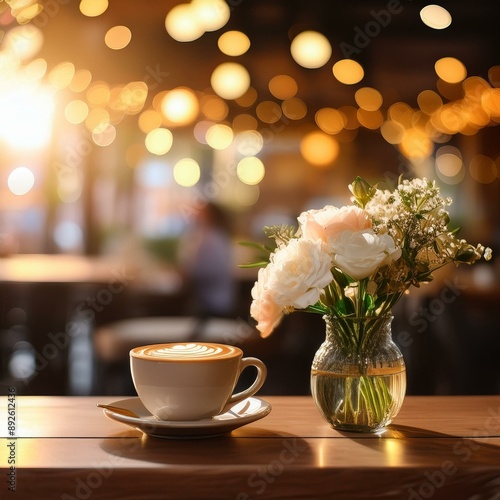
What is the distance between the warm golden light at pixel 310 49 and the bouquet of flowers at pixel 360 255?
273cm

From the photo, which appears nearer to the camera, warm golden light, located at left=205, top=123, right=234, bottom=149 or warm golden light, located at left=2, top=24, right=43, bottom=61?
warm golden light, located at left=2, top=24, right=43, bottom=61

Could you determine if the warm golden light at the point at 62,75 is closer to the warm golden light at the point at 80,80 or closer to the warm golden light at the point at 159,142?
the warm golden light at the point at 80,80

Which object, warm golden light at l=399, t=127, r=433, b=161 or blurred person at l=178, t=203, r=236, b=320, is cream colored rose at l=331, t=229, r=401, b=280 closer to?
blurred person at l=178, t=203, r=236, b=320

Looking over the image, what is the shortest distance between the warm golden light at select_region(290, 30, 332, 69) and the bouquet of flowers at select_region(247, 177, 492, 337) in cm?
273

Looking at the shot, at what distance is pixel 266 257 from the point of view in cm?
120

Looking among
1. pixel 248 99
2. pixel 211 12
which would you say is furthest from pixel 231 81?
pixel 211 12

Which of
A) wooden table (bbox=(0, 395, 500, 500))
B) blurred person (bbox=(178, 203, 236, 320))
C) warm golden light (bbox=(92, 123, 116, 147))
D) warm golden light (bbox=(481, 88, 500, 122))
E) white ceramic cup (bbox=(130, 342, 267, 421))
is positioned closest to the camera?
wooden table (bbox=(0, 395, 500, 500))

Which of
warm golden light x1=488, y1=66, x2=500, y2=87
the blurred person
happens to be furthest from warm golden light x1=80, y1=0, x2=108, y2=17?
warm golden light x1=488, y1=66, x2=500, y2=87

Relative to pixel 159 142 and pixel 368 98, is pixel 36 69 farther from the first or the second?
pixel 368 98

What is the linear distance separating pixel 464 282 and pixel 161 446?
2.80m

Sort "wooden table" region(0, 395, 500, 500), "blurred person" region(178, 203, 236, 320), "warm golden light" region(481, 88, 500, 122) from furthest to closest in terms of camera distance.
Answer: "warm golden light" region(481, 88, 500, 122)
"blurred person" region(178, 203, 236, 320)
"wooden table" region(0, 395, 500, 500)

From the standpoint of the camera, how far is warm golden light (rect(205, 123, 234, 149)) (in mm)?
3768

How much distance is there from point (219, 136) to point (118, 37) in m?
0.67

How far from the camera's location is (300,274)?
104cm
